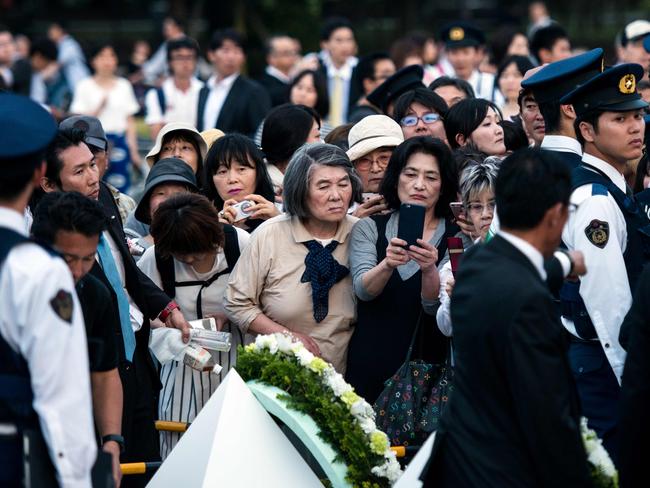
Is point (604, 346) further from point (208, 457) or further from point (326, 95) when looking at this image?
point (326, 95)

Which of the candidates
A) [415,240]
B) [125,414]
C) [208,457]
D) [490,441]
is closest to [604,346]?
[415,240]

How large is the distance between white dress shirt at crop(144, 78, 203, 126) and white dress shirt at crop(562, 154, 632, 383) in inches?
281

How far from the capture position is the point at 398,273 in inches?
222

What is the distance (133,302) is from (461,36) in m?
6.20

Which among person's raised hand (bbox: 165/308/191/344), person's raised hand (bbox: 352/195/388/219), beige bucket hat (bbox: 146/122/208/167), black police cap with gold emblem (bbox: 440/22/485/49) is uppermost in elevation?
black police cap with gold emblem (bbox: 440/22/485/49)

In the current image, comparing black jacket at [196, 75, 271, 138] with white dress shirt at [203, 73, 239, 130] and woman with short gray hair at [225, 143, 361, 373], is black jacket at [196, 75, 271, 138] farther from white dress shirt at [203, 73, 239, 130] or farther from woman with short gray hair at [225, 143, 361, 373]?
woman with short gray hair at [225, 143, 361, 373]

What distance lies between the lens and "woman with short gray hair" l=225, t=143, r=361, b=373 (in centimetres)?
568

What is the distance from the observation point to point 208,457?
4.66 meters

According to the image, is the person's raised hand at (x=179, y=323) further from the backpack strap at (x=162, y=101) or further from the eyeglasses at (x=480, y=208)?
the backpack strap at (x=162, y=101)

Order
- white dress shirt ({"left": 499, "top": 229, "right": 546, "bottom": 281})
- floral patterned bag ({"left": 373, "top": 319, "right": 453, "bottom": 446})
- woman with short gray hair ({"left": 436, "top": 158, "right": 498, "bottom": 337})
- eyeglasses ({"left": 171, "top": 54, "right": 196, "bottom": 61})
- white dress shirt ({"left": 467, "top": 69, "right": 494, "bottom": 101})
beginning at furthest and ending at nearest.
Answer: eyeglasses ({"left": 171, "top": 54, "right": 196, "bottom": 61}) → white dress shirt ({"left": 467, "top": 69, "right": 494, "bottom": 101}) → woman with short gray hair ({"left": 436, "top": 158, "right": 498, "bottom": 337}) → floral patterned bag ({"left": 373, "top": 319, "right": 453, "bottom": 446}) → white dress shirt ({"left": 499, "top": 229, "right": 546, "bottom": 281})

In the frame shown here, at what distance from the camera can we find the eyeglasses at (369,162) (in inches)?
264

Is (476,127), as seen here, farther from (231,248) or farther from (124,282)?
(124,282)

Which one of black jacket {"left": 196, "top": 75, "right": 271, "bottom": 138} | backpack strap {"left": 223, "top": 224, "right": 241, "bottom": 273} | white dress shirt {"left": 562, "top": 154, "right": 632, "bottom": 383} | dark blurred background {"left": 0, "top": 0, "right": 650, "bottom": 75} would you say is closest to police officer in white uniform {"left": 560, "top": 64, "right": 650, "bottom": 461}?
white dress shirt {"left": 562, "top": 154, "right": 632, "bottom": 383}

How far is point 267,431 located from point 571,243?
4.93 ft
